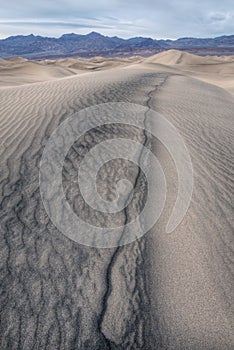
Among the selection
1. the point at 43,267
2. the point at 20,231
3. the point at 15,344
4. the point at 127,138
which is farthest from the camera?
the point at 127,138

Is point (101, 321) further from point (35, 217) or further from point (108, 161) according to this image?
point (108, 161)

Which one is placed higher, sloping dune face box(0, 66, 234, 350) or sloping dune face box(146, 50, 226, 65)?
sloping dune face box(0, 66, 234, 350)

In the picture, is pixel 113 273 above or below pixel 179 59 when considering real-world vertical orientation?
above

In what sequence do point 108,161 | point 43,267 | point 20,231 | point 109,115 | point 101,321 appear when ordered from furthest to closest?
point 109,115 < point 108,161 < point 20,231 < point 43,267 < point 101,321

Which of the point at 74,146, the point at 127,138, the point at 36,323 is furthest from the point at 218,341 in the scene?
the point at 127,138

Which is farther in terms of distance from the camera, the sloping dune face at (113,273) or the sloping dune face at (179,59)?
the sloping dune face at (179,59)

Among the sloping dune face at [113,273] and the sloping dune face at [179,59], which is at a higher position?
the sloping dune face at [113,273]

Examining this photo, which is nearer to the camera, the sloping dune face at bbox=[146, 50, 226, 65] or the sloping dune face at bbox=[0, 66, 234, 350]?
the sloping dune face at bbox=[0, 66, 234, 350]

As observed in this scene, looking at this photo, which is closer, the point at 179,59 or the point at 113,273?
the point at 113,273
